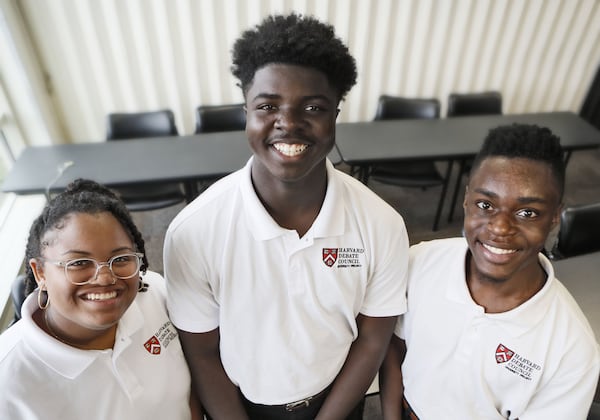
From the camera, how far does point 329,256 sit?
1.09m

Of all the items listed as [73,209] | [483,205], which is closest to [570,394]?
[483,205]

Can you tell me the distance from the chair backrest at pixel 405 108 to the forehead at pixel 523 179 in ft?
8.72

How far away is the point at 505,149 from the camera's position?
110cm

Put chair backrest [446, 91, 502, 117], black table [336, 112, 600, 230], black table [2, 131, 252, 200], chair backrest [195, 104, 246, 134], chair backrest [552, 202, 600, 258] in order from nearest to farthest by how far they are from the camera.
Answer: chair backrest [552, 202, 600, 258]
black table [2, 131, 252, 200]
black table [336, 112, 600, 230]
chair backrest [195, 104, 246, 134]
chair backrest [446, 91, 502, 117]

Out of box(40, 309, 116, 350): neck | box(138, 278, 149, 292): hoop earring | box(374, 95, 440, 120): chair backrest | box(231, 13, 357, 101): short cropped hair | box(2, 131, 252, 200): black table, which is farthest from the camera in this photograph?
box(374, 95, 440, 120): chair backrest

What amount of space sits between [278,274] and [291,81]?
0.48 meters

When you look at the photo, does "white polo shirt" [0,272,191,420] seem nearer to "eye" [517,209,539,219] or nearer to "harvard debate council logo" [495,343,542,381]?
"harvard debate council logo" [495,343,542,381]

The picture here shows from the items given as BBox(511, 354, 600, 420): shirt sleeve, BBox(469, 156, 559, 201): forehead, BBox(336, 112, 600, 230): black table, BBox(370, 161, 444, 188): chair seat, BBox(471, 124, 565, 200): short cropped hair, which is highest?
BBox(471, 124, 565, 200): short cropped hair

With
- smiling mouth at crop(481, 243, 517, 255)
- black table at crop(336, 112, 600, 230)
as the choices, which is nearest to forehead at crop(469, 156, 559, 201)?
smiling mouth at crop(481, 243, 517, 255)

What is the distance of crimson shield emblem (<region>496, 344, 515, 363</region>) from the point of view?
112cm

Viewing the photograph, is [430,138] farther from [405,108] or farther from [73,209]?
[73,209]

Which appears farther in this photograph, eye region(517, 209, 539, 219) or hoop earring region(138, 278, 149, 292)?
hoop earring region(138, 278, 149, 292)

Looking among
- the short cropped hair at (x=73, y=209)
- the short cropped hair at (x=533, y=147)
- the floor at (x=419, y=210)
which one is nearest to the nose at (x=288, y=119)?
the short cropped hair at (x=73, y=209)

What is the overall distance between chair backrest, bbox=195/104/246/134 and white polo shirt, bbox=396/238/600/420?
2382mm
